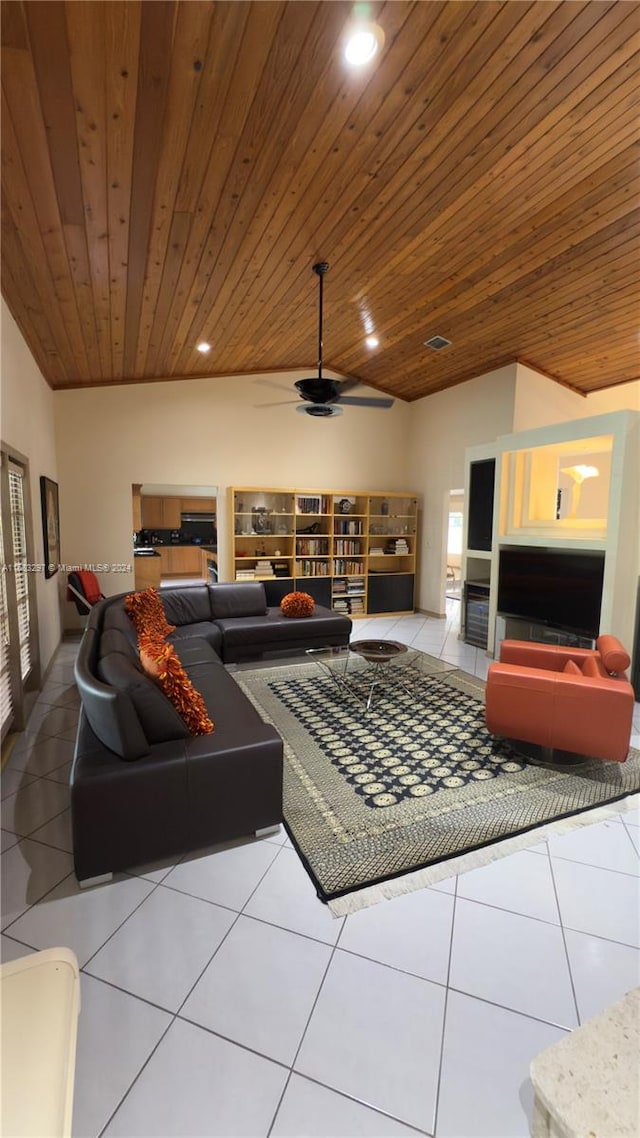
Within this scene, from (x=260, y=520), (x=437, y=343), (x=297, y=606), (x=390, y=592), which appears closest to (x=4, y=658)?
(x=297, y=606)

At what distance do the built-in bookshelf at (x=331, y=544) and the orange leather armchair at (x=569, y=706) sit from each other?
373cm

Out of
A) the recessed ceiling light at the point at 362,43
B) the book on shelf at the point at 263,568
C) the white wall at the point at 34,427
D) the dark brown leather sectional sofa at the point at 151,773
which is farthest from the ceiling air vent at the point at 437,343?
the dark brown leather sectional sofa at the point at 151,773

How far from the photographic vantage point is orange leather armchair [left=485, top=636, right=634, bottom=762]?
2652 millimetres

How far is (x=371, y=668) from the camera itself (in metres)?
4.49

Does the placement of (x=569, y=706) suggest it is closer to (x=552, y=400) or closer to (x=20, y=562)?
(x=20, y=562)

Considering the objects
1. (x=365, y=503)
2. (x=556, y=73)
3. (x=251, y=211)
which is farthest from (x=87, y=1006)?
(x=365, y=503)

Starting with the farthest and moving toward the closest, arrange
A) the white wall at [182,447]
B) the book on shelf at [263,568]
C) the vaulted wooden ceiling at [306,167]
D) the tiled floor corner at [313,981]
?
the book on shelf at [263,568], the white wall at [182,447], the vaulted wooden ceiling at [306,167], the tiled floor corner at [313,981]

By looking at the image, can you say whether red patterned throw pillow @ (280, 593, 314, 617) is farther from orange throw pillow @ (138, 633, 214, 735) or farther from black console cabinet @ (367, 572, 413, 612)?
orange throw pillow @ (138, 633, 214, 735)

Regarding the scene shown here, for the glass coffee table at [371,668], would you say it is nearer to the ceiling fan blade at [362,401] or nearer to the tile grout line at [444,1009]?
the tile grout line at [444,1009]

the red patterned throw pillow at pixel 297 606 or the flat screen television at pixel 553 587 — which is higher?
the flat screen television at pixel 553 587

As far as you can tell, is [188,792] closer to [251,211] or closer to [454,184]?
[251,211]

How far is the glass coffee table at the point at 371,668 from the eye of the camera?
3926 mm

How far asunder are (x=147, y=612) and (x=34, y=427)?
1947 mm

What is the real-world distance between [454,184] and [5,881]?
423 centimetres
